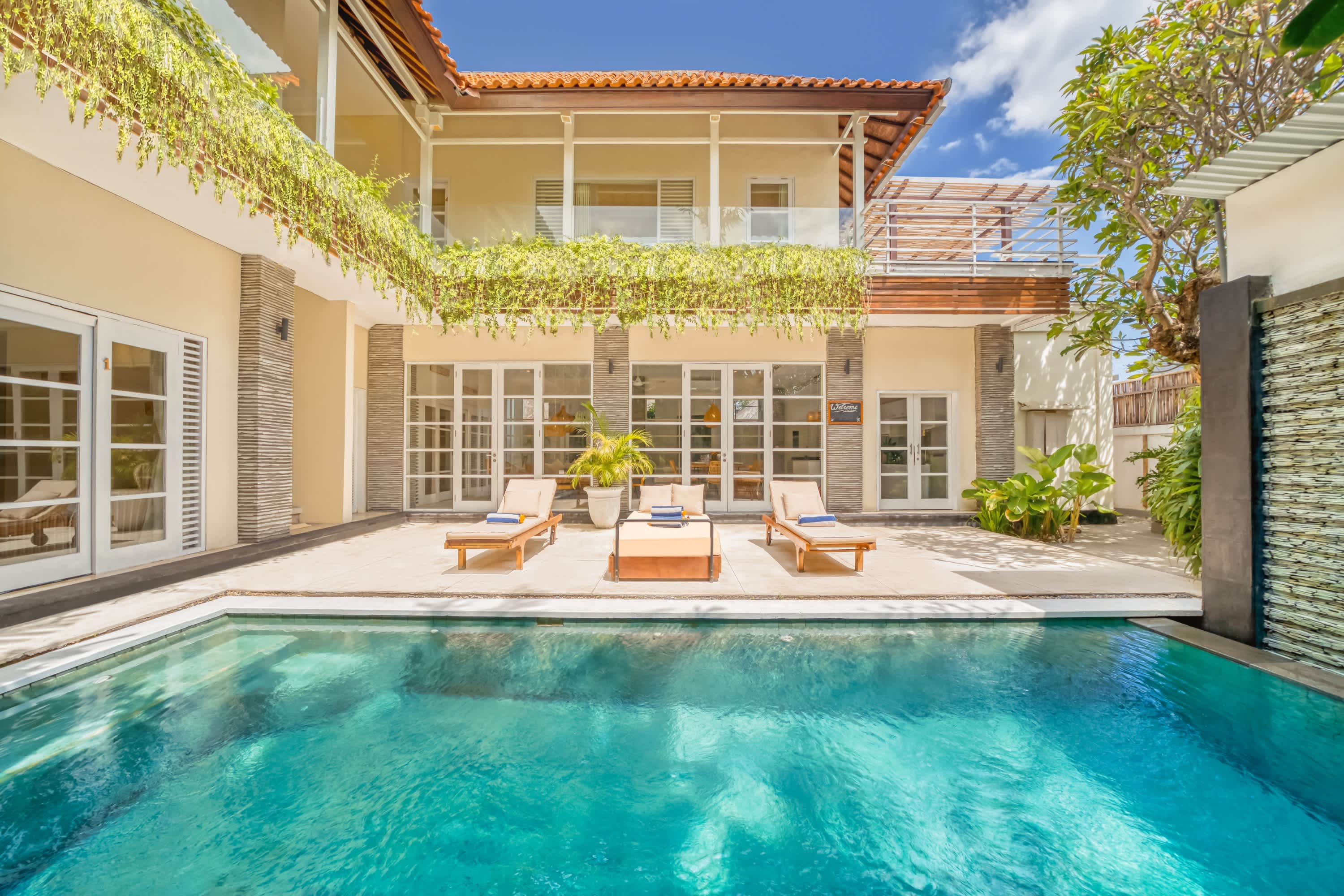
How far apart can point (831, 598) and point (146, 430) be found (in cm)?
736

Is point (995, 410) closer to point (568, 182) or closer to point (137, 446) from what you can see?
point (568, 182)

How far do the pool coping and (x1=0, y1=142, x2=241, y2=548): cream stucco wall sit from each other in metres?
2.70

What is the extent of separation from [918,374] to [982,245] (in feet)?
7.97

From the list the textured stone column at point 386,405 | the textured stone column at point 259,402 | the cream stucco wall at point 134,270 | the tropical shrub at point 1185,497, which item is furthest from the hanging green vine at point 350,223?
the tropical shrub at point 1185,497

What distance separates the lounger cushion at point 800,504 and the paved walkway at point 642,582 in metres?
0.50

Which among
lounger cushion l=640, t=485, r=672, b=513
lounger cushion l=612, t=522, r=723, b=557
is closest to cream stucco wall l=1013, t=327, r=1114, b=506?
lounger cushion l=640, t=485, r=672, b=513

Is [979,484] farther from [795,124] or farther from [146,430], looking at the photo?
[146,430]

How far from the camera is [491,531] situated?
7.28 metres

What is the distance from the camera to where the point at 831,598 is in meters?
5.91

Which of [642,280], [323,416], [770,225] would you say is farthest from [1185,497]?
[323,416]

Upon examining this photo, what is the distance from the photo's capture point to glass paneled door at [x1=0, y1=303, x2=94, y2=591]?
5438 millimetres

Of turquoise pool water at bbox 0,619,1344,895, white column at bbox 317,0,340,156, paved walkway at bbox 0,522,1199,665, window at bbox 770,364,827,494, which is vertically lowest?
turquoise pool water at bbox 0,619,1344,895

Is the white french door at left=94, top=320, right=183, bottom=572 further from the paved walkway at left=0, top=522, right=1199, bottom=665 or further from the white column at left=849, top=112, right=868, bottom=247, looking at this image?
the white column at left=849, top=112, right=868, bottom=247

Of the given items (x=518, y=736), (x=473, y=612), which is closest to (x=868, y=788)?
(x=518, y=736)
